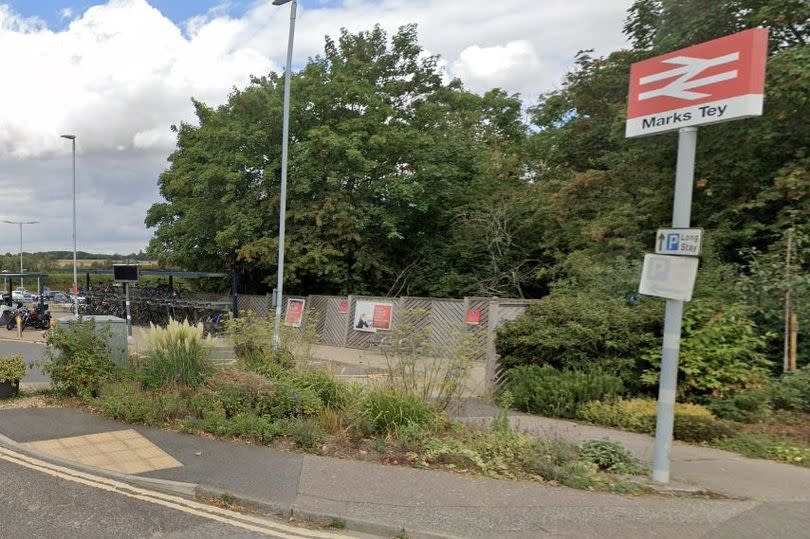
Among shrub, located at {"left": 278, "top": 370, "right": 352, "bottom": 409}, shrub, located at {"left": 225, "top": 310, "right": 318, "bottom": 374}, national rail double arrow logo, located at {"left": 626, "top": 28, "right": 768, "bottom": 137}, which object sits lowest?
shrub, located at {"left": 278, "top": 370, "right": 352, "bottom": 409}

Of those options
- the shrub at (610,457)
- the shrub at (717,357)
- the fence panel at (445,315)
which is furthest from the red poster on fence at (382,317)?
the shrub at (610,457)

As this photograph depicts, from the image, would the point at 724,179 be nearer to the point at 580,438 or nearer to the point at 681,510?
the point at 580,438

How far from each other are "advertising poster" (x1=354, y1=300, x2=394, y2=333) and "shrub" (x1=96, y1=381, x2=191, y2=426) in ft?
41.4

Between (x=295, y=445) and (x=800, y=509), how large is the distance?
16.0ft

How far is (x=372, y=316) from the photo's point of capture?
2100 cm

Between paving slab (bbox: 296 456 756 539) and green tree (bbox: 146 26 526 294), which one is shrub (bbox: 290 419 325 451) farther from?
green tree (bbox: 146 26 526 294)

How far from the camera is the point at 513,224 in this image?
23.8m

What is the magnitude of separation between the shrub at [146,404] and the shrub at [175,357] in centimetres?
21

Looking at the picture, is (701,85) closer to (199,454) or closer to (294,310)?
(199,454)

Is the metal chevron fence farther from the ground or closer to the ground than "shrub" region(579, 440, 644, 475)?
closer to the ground

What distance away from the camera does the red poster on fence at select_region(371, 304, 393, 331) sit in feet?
67.5

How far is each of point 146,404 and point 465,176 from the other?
19.6 m

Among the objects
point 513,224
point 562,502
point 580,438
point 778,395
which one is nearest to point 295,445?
point 562,502

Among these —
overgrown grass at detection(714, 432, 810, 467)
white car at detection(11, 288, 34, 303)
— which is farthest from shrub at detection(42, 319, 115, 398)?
white car at detection(11, 288, 34, 303)
